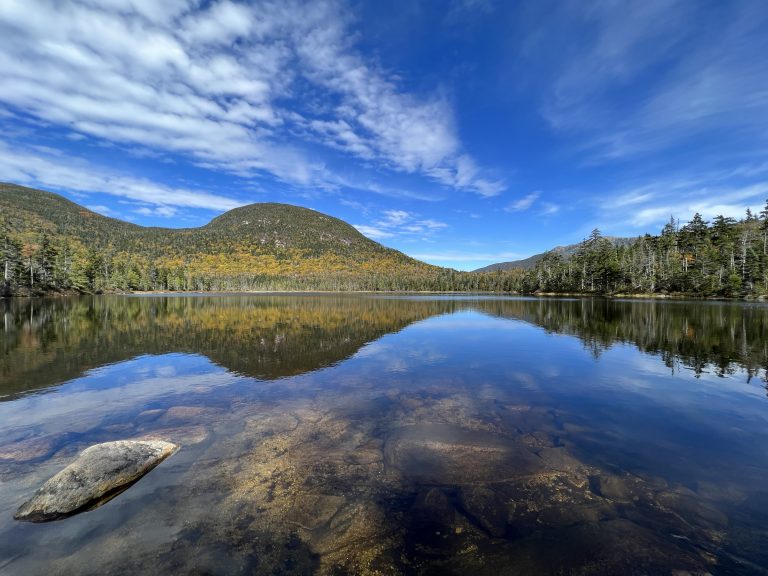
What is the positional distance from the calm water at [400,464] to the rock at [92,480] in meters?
0.30

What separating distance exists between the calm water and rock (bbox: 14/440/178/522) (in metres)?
0.30

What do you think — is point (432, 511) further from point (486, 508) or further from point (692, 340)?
point (692, 340)

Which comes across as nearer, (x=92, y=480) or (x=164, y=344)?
(x=92, y=480)

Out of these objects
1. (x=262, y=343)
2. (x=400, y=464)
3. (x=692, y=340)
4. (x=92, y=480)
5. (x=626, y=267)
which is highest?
(x=626, y=267)

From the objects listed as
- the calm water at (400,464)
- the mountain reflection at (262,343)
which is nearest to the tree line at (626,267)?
the mountain reflection at (262,343)

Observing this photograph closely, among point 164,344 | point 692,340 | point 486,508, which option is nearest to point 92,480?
point 486,508

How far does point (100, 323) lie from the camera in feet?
137

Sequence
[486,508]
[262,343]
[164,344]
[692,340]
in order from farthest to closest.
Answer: [692,340], [262,343], [164,344], [486,508]

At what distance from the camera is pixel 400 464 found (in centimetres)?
999

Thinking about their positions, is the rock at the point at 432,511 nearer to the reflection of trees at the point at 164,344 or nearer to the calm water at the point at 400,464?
the calm water at the point at 400,464

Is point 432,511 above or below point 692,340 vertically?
below

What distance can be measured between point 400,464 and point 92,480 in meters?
7.44

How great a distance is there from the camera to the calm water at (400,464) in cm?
655

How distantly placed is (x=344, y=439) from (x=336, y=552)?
5127 millimetres
